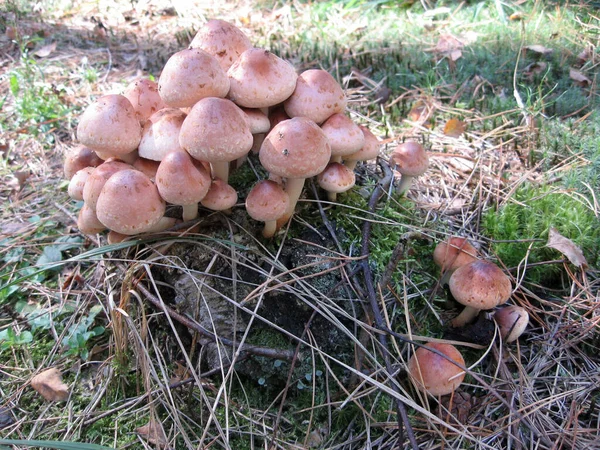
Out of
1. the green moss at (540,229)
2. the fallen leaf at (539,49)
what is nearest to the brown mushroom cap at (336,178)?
the green moss at (540,229)

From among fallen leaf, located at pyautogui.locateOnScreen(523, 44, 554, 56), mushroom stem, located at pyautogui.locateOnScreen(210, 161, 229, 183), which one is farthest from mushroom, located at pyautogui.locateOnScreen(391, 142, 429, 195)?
fallen leaf, located at pyautogui.locateOnScreen(523, 44, 554, 56)

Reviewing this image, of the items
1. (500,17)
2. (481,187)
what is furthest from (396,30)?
(481,187)

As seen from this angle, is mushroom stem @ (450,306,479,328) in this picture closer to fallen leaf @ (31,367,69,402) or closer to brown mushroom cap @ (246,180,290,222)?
brown mushroom cap @ (246,180,290,222)

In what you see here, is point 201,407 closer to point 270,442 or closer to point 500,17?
point 270,442

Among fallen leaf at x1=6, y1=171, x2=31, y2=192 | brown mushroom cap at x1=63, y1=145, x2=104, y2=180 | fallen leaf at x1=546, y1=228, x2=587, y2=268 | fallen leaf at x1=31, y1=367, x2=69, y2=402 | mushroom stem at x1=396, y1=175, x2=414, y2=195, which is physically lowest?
fallen leaf at x1=31, y1=367, x2=69, y2=402

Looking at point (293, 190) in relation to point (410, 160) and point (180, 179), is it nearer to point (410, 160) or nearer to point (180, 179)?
point (180, 179)

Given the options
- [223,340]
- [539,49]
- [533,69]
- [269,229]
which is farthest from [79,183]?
[539,49]

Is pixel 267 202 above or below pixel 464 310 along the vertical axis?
above
